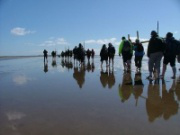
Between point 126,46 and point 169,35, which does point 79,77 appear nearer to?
point 126,46

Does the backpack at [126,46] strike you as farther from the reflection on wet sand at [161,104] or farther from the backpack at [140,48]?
the reflection on wet sand at [161,104]

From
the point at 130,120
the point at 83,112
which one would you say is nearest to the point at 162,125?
the point at 130,120

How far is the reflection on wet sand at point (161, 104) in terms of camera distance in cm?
505

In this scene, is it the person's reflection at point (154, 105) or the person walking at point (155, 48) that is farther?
the person walking at point (155, 48)

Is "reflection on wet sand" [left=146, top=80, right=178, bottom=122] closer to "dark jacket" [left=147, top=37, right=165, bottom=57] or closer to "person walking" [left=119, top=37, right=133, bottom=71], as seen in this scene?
"dark jacket" [left=147, top=37, right=165, bottom=57]

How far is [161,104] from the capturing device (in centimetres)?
591

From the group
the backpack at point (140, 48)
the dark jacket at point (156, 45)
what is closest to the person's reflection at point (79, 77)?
the dark jacket at point (156, 45)

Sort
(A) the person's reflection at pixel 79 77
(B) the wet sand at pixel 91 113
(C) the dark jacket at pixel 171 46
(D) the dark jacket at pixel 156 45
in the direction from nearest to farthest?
(B) the wet sand at pixel 91 113
(D) the dark jacket at pixel 156 45
(A) the person's reflection at pixel 79 77
(C) the dark jacket at pixel 171 46

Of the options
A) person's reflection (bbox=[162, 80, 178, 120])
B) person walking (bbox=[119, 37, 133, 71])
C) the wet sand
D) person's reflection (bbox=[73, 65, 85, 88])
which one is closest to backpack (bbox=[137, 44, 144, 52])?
person walking (bbox=[119, 37, 133, 71])

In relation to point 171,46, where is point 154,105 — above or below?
below

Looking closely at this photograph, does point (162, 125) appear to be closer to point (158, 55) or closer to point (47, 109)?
point (47, 109)

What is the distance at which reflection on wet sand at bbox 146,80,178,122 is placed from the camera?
505 centimetres

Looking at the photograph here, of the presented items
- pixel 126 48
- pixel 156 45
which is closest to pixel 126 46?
pixel 126 48

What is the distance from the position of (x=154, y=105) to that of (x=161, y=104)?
19cm
